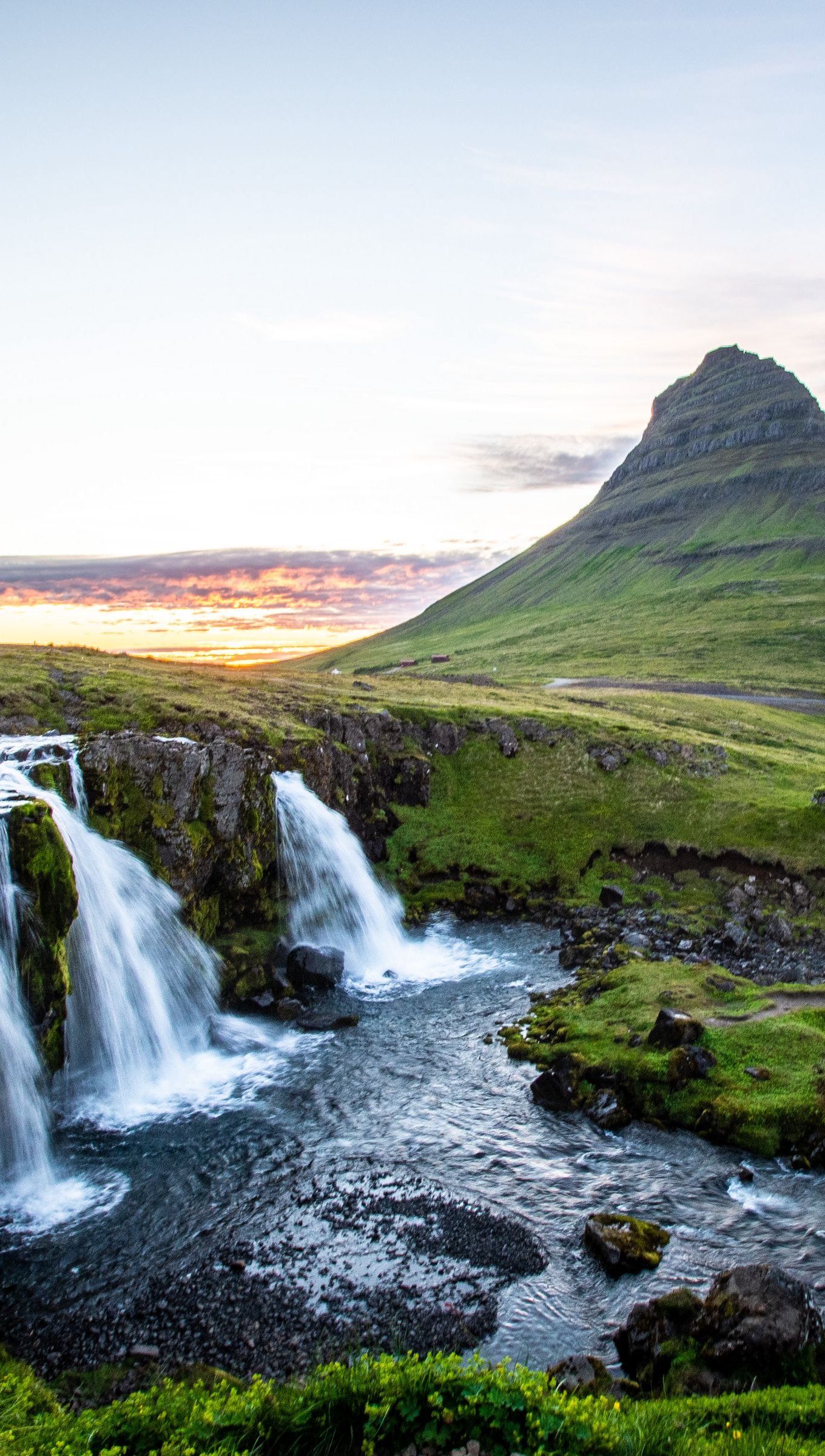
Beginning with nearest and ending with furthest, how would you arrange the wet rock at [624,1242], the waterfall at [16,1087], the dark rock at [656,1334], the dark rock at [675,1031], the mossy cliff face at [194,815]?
the dark rock at [656,1334] → the wet rock at [624,1242] → the waterfall at [16,1087] → the dark rock at [675,1031] → the mossy cliff face at [194,815]

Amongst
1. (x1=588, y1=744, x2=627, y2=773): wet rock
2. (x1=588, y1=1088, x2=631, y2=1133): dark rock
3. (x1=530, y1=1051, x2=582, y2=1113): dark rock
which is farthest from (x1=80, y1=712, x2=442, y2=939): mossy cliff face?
(x1=588, y1=744, x2=627, y2=773): wet rock

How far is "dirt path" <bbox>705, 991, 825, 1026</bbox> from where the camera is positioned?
93.9 feet

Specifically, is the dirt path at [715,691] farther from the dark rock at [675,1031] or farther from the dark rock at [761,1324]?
the dark rock at [761,1324]

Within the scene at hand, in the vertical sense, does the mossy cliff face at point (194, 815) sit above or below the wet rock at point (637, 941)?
above

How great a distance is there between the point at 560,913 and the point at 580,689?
217 feet

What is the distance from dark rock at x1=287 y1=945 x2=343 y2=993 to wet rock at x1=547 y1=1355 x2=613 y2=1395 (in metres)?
21.4

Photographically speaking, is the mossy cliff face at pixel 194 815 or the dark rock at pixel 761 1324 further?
the mossy cliff face at pixel 194 815

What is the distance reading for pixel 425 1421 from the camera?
10945mm

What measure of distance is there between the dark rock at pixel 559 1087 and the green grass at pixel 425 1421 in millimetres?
12832

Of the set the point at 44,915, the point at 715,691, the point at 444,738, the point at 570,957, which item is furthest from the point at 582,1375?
the point at 715,691

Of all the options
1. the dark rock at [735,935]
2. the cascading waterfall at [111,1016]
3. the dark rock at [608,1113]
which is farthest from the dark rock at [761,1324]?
the dark rock at [735,935]

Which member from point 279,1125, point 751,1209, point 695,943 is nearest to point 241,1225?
point 279,1125

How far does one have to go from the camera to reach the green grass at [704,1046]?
23234mm

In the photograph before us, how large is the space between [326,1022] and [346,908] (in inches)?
414
